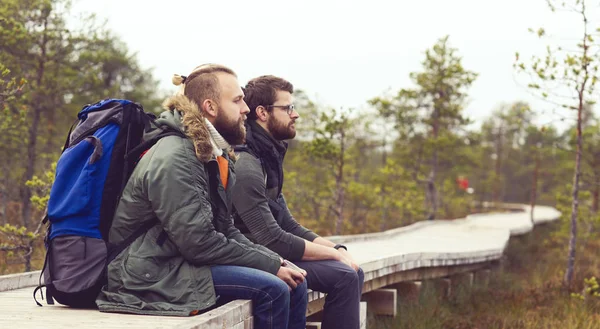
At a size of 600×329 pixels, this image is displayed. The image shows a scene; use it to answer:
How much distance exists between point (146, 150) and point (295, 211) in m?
15.6

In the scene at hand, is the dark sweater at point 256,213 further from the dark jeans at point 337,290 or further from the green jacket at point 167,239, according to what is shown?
the green jacket at point 167,239

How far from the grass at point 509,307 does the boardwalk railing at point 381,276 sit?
0.28m

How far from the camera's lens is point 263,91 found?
5.00 metres

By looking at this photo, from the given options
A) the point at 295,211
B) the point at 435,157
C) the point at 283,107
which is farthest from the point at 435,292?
the point at 435,157

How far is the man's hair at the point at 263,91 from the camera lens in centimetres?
497

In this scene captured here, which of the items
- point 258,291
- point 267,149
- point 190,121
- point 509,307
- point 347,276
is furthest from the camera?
point 509,307

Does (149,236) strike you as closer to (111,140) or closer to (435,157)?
(111,140)

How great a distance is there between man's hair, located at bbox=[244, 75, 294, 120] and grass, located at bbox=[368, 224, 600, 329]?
3494 millimetres

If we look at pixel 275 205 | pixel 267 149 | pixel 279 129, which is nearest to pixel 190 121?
pixel 267 149

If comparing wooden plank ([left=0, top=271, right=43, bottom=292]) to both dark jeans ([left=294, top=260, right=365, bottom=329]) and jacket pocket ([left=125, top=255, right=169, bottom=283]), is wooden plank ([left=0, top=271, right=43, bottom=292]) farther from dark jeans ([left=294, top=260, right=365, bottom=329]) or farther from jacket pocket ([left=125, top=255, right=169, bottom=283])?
dark jeans ([left=294, top=260, right=365, bottom=329])

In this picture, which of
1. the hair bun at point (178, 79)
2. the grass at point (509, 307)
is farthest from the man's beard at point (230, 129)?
the grass at point (509, 307)

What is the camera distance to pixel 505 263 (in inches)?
589

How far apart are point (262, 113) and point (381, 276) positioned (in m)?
3.50

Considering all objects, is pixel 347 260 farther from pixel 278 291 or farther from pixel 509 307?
pixel 509 307
